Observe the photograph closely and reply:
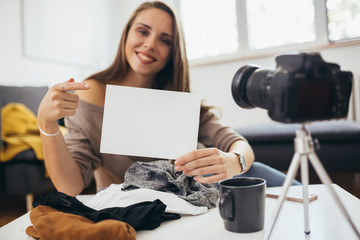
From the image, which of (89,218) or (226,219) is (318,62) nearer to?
(226,219)

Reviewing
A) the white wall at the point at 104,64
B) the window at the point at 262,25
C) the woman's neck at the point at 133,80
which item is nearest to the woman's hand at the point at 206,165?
the woman's neck at the point at 133,80

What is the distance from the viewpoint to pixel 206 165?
70cm

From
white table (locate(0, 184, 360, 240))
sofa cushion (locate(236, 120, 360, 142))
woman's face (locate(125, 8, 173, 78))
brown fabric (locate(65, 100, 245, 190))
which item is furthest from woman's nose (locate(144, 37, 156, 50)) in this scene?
sofa cushion (locate(236, 120, 360, 142))

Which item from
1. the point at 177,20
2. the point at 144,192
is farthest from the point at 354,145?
the point at 144,192

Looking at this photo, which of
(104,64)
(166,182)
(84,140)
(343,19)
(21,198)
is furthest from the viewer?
(104,64)

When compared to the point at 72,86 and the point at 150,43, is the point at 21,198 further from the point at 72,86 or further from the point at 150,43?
the point at 72,86

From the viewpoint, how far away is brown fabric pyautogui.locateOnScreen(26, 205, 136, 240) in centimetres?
43

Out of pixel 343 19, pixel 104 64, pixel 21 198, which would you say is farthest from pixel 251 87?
pixel 104 64

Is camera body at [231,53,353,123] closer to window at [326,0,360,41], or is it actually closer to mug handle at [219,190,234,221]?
mug handle at [219,190,234,221]

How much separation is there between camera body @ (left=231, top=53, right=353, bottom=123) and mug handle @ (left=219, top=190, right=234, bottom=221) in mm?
145

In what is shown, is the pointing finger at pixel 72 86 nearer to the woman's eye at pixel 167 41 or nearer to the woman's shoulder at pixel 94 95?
the woman's shoulder at pixel 94 95

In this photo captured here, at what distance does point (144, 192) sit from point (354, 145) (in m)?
1.50

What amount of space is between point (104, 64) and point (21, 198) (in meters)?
1.86

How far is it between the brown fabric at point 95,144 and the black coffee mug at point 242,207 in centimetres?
51
